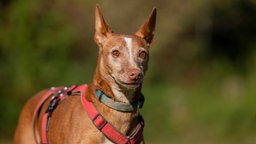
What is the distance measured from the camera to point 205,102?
18109 mm

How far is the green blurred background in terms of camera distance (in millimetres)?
14508

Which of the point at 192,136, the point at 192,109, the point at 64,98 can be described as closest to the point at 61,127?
the point at 64,98

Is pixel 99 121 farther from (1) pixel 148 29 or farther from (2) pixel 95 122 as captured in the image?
(1) pixel 148 29

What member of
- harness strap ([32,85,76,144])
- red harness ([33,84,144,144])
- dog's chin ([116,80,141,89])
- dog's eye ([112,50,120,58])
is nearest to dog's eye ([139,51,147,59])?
dog's eye ([112,50,120,58])

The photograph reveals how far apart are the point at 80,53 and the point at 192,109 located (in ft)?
25.9

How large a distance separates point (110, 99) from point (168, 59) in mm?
20345

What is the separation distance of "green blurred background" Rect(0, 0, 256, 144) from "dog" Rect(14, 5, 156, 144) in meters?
8.00

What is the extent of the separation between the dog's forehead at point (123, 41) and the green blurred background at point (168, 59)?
8117mm

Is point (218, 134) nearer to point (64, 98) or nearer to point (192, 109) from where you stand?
point (192, 109)

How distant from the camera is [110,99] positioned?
6012 millimetres

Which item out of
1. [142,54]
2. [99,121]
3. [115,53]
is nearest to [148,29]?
[142,54]

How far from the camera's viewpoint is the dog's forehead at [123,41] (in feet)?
20.1

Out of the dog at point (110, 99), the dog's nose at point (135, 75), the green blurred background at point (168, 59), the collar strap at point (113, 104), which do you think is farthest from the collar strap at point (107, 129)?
the green blurred background at point (168, 59)

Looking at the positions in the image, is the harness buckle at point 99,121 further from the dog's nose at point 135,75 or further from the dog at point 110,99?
the dog's nose at point 135,75
